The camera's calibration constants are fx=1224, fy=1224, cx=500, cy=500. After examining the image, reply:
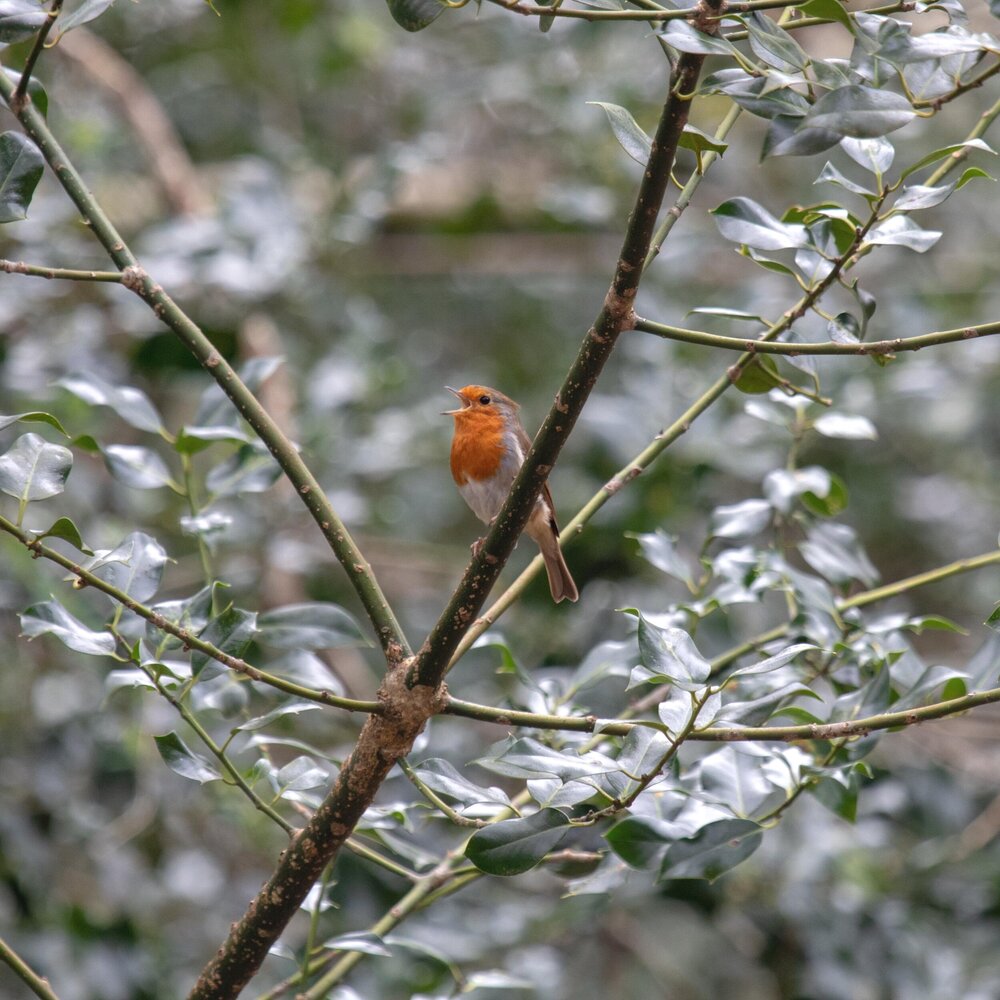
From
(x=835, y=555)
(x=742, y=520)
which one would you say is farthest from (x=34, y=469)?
(x=835, y=555)

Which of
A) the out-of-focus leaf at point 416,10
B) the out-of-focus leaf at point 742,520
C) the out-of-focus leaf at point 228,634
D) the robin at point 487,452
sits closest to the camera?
the out-of-focus leaf at point 416,10

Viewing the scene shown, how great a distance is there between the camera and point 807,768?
4.85 feet

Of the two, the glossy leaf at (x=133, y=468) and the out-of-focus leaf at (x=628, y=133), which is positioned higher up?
the out-of-focus leaf at (x=628, y=133)

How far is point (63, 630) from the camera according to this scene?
1.38 metres

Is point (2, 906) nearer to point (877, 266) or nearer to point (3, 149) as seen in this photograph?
point (3, 149)

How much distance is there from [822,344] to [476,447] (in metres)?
1.73

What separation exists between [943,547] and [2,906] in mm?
3375

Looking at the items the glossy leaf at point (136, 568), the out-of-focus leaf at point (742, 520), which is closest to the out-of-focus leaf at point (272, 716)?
the glossy leaf at point (136, 568)

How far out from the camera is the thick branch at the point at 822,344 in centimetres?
109

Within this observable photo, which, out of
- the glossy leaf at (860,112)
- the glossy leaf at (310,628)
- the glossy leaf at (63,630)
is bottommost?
the glossy leaf at (310,628)

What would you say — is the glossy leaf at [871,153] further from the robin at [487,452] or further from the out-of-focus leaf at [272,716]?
the robin at [487,452]

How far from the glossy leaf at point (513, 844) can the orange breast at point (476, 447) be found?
1.63m

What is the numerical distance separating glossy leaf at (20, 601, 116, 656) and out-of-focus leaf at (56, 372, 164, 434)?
0.37 meters

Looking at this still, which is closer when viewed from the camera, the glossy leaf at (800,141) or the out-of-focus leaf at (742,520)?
the glossy leaf at (800,141)
